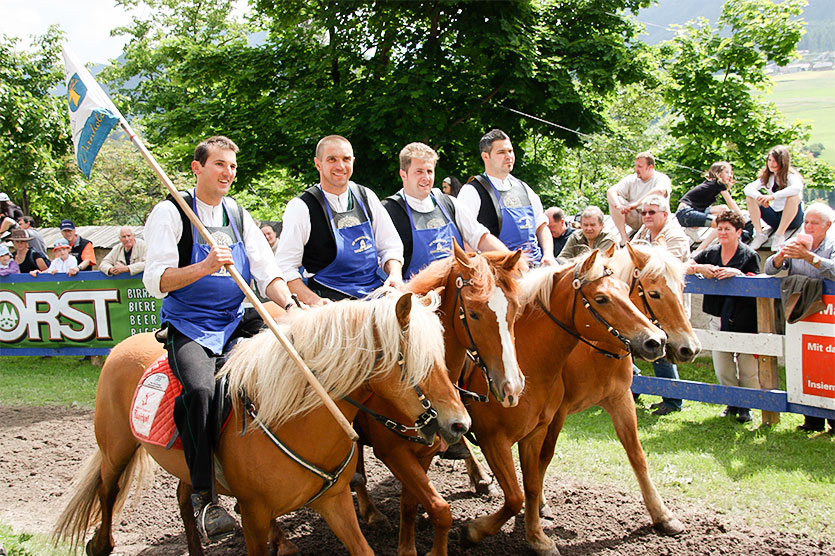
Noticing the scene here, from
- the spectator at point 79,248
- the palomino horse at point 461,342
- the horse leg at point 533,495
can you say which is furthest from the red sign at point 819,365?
the spectator at point 79,248

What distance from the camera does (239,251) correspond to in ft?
13.7

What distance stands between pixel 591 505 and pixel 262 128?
1125 centimetres

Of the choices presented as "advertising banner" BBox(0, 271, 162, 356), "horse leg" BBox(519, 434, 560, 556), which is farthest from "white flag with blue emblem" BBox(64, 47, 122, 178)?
"advertising banner" BBox(0, 271, 162, 356)

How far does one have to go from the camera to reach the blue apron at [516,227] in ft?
18.4

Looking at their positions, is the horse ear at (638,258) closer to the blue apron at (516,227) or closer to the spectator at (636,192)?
the blue apron at (516,227)

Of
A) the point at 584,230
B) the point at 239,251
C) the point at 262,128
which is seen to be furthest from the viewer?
the point at 262,128

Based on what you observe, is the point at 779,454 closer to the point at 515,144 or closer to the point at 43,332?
the point at 515,144

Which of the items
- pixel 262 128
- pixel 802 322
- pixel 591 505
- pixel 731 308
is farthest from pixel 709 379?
pixel 262 128

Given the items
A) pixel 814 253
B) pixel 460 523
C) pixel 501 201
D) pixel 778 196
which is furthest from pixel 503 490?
pixel 778 196

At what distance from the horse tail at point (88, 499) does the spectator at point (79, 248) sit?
25.6ft

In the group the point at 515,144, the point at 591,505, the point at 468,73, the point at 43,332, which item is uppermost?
the point at 468,73

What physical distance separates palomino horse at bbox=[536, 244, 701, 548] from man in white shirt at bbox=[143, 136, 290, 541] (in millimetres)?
2224

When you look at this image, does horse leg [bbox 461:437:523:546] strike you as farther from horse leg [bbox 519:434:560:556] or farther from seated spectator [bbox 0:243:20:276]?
seated spectator [bbox 0:243:20:276]

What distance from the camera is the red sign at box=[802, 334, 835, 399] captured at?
5801 mm
